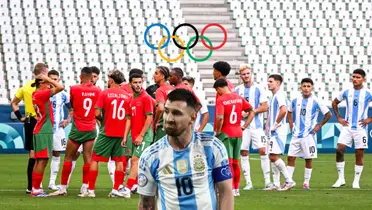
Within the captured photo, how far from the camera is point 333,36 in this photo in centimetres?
3547

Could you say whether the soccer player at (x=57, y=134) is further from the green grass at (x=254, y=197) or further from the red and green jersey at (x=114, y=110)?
the red and green jersey at (x=114, y=110)

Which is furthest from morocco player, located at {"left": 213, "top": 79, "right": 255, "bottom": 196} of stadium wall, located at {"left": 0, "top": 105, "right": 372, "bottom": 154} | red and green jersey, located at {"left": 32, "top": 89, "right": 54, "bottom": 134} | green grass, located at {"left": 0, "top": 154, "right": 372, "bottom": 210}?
stadium wall, located at {"left": 0, "top": 105, "right": 372, "bottom": 154}

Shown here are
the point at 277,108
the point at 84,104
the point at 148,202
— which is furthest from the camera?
the point at 277,108

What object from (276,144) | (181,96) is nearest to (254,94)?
(276,144)

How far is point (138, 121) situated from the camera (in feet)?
42.4

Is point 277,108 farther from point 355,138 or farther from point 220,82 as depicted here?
point 220,82

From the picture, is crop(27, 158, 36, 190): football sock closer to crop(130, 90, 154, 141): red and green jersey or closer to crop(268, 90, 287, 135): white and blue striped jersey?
crop(130, 90, 154, 141): red and green jersey

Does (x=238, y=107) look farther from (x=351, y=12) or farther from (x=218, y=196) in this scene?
(x=351, y=12)

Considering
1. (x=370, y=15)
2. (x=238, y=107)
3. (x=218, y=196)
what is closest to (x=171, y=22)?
(x=370, y=15)

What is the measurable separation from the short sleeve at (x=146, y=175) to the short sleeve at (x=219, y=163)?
15.4 inches

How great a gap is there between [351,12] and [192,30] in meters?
7.08

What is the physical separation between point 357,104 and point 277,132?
1793mm

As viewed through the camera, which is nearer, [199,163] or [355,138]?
[199,163]

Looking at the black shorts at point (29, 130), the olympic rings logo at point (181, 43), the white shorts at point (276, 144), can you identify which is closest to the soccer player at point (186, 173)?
the black shorts at point (29, 130)
